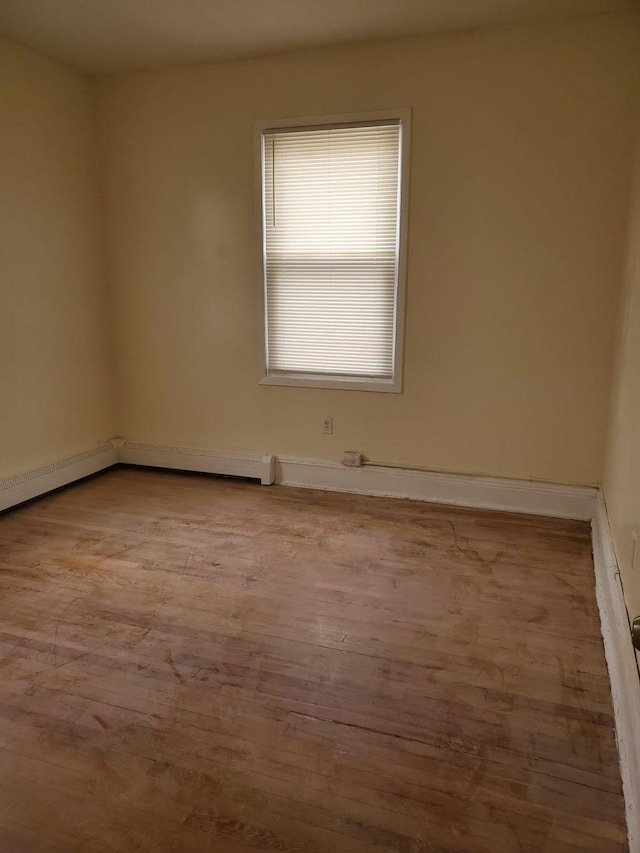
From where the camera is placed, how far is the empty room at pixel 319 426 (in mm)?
1595

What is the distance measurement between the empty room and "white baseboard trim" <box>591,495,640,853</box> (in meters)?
0.02

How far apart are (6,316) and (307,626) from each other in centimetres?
250

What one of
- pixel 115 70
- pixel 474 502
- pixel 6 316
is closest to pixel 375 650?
pixel 474 502

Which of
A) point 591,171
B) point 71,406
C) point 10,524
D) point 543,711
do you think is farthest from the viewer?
point 71,406

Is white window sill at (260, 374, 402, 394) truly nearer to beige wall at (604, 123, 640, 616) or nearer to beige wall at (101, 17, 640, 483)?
beige wall at (101, 17, 640, 483)

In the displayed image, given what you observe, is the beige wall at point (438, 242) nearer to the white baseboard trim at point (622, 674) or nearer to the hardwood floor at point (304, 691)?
the hardwood floor at point (304, 691)

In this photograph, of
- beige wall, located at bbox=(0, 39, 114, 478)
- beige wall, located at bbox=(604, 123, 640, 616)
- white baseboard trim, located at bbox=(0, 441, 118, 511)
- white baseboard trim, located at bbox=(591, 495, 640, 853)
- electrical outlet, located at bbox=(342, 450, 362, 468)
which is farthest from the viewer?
electrical outlet, located at bbox=(342, 450, 362, 468)

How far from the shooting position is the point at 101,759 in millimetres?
1622

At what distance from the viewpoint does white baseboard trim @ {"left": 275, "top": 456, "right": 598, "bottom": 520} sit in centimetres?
330

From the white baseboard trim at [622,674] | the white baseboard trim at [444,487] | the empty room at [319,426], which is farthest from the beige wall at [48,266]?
the white baseboard trim at [622,674]

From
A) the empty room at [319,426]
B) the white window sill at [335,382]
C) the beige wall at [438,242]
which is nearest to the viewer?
the empty room at [319,426]

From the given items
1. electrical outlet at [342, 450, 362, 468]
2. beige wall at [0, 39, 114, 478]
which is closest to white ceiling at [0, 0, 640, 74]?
beige wall at [0, 39, 114, 478]

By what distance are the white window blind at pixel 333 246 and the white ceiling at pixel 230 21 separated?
1.56 ft

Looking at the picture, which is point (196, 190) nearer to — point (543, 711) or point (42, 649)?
Result: point (42, 649)
